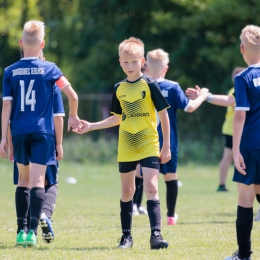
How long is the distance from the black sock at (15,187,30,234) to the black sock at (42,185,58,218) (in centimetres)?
26

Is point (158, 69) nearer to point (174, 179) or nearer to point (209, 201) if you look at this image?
point (174, 179)

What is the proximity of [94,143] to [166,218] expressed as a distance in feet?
44.8

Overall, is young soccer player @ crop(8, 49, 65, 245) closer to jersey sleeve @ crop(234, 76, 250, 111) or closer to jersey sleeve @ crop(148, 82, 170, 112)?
jersey sleeve @ crop(148, 82, 170, 112)

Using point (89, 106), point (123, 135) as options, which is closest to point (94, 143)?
point (89, 106)

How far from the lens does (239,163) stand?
16.9ft

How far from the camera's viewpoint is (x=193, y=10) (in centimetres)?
2519

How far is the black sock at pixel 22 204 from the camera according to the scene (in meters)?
6.59

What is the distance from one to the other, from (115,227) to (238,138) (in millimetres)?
3302

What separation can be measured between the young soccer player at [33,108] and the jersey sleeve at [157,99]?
0.73 m

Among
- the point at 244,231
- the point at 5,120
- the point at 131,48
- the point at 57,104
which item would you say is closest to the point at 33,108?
the point at 5,120

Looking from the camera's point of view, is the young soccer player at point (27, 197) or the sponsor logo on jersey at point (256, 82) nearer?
the sponsor logo on jersey at point (256, 82)

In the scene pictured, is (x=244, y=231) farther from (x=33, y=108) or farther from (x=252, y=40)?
(x=33, y=108)

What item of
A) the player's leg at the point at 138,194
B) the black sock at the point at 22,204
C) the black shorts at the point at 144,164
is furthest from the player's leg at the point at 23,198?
the player's leg at the point at 138,194

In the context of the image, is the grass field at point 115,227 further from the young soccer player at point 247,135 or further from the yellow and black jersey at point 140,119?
the yellow and black jersey at point 140,119
